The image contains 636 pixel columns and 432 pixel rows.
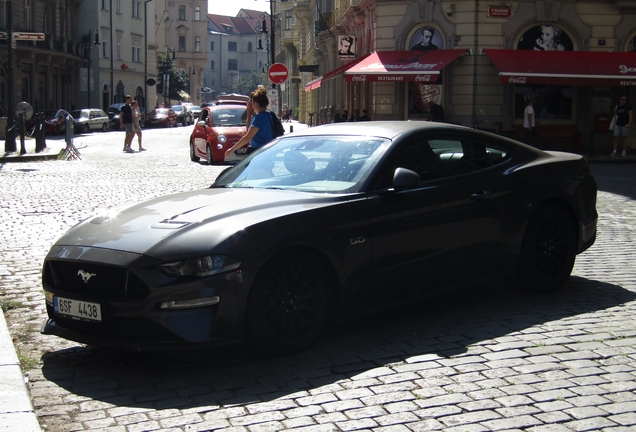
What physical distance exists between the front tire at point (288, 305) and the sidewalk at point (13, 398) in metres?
1.33

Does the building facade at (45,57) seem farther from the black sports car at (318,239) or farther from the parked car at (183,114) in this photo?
the black sports car at (318,239)

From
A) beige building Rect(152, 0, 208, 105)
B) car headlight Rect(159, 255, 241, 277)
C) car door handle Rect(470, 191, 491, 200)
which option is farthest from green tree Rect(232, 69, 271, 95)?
car headlight Rect(159, 255, 241, 277)

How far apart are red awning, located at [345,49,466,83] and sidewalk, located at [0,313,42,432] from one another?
79.5ft

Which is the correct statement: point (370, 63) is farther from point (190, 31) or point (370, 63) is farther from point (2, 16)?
point (190, 31)

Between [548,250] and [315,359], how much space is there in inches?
106

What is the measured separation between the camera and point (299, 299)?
5.55m

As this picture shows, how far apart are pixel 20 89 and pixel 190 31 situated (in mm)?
74113

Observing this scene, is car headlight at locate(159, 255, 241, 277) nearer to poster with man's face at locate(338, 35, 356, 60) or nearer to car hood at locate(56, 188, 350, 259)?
car hood at locate(56, 188, 350, 259)

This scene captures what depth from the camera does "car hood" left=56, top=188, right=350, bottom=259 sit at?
5.25 meters

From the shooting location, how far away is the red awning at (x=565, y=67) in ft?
91.3

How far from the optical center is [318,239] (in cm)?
563

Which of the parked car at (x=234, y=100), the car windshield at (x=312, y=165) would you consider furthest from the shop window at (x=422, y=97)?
the car windshield at (x=312, y=165)

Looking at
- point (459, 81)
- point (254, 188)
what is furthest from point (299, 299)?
point (459, 81)

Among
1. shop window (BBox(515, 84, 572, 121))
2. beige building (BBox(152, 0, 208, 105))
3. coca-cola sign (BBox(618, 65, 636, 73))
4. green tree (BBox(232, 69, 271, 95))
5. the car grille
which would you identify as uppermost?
beige building (BBox(152, 0, 208, 105))
